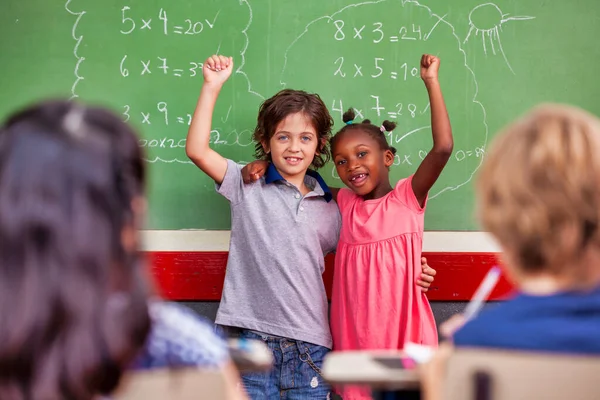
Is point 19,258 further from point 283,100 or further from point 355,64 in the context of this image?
point 355,64

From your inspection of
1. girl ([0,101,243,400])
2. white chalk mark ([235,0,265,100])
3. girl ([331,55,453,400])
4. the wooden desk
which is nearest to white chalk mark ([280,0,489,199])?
white chalk mark ([235,0,265,100])

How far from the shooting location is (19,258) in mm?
893

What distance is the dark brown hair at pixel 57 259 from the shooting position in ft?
2.92

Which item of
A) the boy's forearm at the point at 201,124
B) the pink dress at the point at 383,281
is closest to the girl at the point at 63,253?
the boy's forearm at the point at 201,124

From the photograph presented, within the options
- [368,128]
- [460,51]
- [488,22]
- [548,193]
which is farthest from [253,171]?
[548,193]

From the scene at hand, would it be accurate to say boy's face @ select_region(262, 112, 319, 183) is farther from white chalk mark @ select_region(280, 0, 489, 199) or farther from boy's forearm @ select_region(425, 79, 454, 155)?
boy's forearm @ select_region(425, 79, 454, 155)

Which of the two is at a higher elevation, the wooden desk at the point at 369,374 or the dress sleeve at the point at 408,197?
the dress sleeve at the point at 408,197

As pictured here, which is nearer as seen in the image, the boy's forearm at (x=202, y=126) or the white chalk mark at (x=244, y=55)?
the boy's forearm at (x=202, y=126)

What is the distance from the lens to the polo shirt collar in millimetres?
2398

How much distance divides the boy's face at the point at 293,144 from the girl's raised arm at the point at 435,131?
0.42 meters

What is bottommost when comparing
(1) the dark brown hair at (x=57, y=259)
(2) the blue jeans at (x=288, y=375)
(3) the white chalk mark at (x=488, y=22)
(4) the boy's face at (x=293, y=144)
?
(2) the blue jeans at (x=288, y=375)

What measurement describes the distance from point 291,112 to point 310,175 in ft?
0.87

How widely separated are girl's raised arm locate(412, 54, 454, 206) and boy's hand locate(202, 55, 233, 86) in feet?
2.21

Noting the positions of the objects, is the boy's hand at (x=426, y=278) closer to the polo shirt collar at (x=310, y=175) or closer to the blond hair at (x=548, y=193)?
the polo shirt collar at (x=310, y=175)
